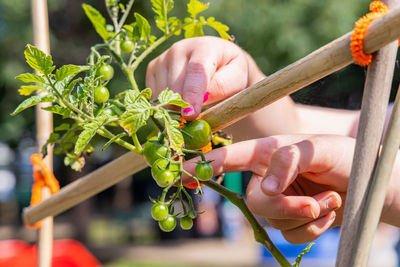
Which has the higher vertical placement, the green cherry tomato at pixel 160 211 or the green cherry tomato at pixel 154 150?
the green cherry tomato at pixel 154 150

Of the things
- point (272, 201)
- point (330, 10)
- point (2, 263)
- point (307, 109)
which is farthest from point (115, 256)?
point (272, 201)

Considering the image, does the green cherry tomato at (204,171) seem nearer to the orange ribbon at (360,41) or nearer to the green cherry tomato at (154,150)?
the green cherry tomato at (154,150)

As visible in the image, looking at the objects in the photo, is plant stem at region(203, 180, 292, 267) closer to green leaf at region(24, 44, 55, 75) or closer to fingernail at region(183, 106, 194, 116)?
fingernail at region(183, 106, 194, 116)

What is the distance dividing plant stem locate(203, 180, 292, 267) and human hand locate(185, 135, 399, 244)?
19 millimetres

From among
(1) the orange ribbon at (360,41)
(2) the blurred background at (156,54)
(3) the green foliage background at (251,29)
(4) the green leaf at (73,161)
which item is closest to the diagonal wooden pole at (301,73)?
(1) the orange ribbon at (360,41)

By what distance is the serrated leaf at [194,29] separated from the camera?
0.62 meters

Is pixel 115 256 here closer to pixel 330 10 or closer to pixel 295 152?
pixel 330 10

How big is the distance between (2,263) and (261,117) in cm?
278

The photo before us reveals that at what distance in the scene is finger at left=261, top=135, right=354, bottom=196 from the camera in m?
0.48

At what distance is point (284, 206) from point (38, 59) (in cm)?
27

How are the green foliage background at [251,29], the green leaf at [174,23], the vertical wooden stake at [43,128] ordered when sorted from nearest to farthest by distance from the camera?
the green leaf at [174,23]
the vertical wooden stake at [43,128]
the green foliage background at [251,29]

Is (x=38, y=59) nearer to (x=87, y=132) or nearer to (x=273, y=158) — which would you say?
(x=87, y=132)

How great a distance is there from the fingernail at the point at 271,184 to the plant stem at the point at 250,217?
0.11 ft

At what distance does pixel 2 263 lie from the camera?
3.16m
